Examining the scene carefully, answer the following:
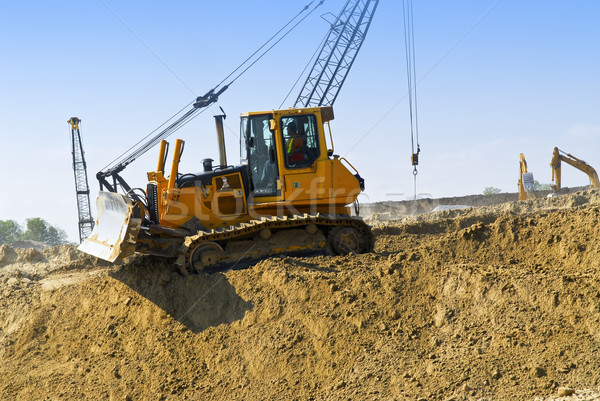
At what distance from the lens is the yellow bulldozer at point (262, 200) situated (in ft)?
34.8

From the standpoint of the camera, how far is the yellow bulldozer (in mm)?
10609

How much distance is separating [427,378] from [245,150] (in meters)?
5.95

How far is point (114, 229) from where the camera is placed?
416 inches

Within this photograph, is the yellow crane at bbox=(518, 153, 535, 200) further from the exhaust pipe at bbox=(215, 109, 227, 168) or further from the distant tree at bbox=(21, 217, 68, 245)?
the distant tree at bbox=(21, 217, 68, 245)

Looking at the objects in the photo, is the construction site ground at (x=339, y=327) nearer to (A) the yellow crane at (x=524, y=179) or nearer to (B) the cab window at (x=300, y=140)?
(B) the cab window at (x=300, y=140)

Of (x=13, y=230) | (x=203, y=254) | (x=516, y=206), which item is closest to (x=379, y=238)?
(x=203, y=254)

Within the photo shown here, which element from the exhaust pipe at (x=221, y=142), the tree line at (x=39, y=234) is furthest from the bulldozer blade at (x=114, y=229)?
the tree line at (x=39, y=234)

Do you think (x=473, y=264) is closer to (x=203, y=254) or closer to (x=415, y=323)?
(x=415, y=323)

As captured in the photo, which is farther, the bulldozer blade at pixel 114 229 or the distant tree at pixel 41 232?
the distant tree at pixel 41 232

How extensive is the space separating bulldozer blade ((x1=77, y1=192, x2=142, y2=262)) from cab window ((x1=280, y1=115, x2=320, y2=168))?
287cm

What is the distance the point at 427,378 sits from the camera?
21.8 feet

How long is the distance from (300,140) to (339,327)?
431 centimetres

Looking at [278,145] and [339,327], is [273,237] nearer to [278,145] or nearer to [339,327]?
[278,145]

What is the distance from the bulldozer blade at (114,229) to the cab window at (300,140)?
9.41 ft
